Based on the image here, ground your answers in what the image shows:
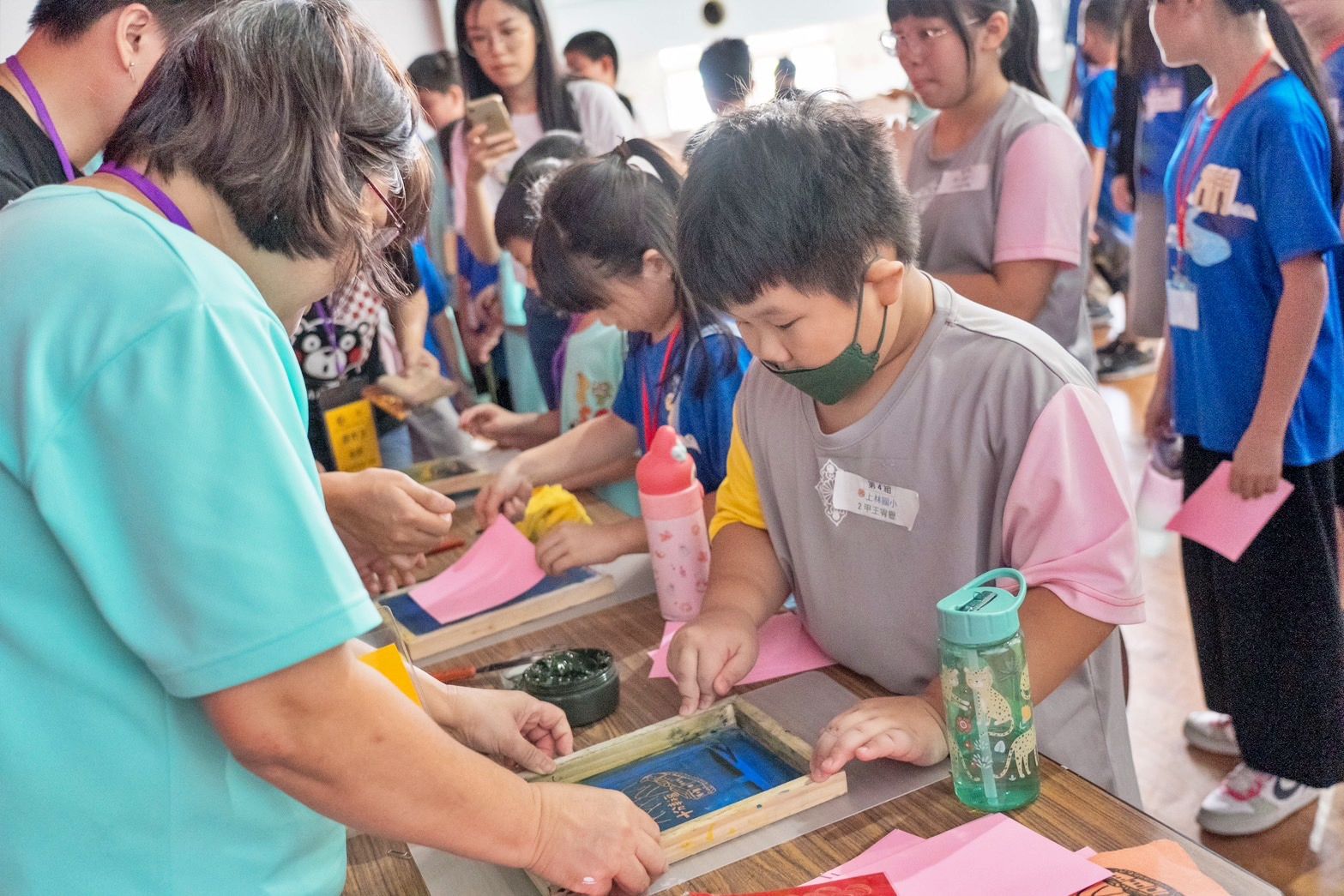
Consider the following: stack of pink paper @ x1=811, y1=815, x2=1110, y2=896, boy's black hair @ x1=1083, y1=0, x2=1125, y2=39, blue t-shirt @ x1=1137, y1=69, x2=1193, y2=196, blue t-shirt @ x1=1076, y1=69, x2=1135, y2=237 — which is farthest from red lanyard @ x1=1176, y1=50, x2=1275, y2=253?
boy's black hair @ x1=1083, y1=0, x2=1125, y2=39

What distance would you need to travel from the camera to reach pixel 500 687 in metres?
1.42

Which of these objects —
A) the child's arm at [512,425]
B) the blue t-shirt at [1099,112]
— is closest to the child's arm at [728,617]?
the child's arm at [512,425]

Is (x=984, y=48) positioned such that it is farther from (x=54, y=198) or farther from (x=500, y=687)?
(x=54, y=198)

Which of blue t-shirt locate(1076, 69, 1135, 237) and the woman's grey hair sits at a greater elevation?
the woman's grey hair

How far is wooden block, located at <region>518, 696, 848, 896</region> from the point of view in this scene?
1009mm

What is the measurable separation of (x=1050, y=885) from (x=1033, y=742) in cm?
15

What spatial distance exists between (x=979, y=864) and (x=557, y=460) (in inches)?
55.3

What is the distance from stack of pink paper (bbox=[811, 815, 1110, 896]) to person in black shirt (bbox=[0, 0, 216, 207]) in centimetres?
154

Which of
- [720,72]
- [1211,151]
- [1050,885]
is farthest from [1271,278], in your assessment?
[720,72]

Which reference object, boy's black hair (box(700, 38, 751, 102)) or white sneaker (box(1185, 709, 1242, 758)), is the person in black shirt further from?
white sneaker (box(1185, 709, 1242, 758))

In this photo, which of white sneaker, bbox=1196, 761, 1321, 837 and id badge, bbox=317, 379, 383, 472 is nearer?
white sneaker, bbox=1196, 761, 1321, 837

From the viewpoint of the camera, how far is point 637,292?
1.85 m

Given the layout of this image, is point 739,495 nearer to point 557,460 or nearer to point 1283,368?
point 557,460

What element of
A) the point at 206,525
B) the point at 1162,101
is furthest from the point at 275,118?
the point at 1162,101
